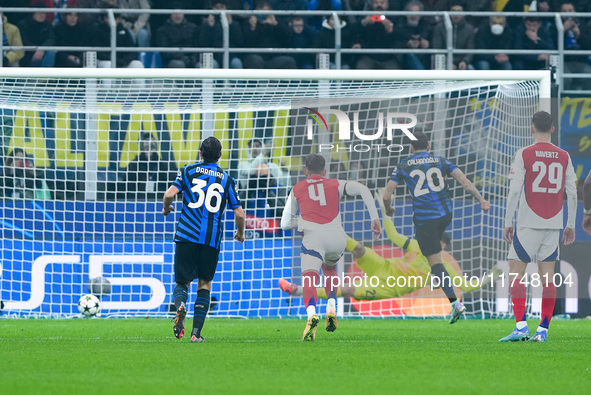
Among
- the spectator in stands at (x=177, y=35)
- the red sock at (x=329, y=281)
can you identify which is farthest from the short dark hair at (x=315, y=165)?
the spectator in stands at (x=177, y=35)

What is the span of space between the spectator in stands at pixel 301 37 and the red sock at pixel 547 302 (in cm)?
770

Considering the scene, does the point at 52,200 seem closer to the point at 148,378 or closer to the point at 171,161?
the point at 171,161

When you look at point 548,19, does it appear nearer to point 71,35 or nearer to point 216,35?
point 216,35

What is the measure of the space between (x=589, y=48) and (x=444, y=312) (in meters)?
5.72

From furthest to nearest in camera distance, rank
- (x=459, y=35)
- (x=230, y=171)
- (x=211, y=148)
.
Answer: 1. (x=459, y=35)
2. (x=230, y=171)
3. (x=211, y=148)

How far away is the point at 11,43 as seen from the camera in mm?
16156

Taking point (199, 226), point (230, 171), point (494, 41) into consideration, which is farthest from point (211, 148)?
point (494, 41)

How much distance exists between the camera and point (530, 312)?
46.2 ft

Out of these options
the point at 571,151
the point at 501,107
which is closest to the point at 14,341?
the point at 501,107

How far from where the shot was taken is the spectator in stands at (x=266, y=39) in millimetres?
16203

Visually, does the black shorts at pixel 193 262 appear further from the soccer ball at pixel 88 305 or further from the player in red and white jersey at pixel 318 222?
the soccer ball at pixel 88 305

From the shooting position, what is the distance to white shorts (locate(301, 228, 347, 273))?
9922 millimetres

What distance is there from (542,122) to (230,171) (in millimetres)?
5932

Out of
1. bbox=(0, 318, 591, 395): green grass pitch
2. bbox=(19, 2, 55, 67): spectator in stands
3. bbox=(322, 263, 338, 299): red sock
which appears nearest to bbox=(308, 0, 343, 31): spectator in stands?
bbox=(19, 2, 55, 67): spectator in stands
